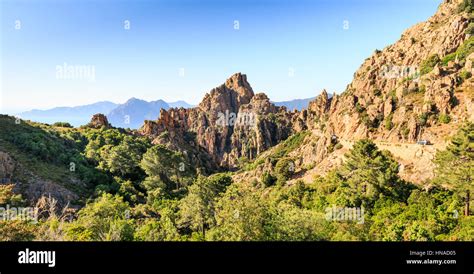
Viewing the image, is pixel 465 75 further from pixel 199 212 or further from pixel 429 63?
pixel 199 212

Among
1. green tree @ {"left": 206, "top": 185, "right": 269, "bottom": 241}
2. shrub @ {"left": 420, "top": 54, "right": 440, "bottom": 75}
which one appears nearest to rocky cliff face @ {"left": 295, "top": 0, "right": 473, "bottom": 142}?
shrub @ {"left": 420, "top": 54, "right": 440, "bottom": 75}

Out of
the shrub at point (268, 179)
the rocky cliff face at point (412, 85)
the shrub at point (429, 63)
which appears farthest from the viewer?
the shrub at point (429, 63)

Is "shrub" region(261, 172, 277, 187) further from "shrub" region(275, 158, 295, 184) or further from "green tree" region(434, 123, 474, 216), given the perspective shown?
"green tree" region(434, 123, 474, 216)

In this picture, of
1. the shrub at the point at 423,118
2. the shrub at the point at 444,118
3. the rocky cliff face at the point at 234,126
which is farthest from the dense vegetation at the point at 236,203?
the rocky cliff face at the point at 234,126

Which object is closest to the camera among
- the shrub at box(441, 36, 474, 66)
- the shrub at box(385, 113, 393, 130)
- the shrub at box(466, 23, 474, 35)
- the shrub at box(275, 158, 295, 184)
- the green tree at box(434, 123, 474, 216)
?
the green tree at box(434, 123, 474, 216)

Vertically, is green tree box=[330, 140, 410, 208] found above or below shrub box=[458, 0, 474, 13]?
below

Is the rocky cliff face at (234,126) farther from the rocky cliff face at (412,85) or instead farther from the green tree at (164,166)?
the green tree at (164,166)

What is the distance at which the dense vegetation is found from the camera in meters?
22.3

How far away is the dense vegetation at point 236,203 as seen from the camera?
878 inches

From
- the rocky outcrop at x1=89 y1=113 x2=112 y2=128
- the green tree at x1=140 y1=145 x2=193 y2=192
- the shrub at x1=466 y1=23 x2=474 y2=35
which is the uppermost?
the shrub at x1=466 y1=23 x2=474 y2=35

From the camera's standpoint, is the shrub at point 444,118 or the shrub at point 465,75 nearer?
the shrub at point 444,118

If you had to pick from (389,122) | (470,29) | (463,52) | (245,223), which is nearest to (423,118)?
(389,122)

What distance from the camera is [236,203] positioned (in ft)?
80.7
